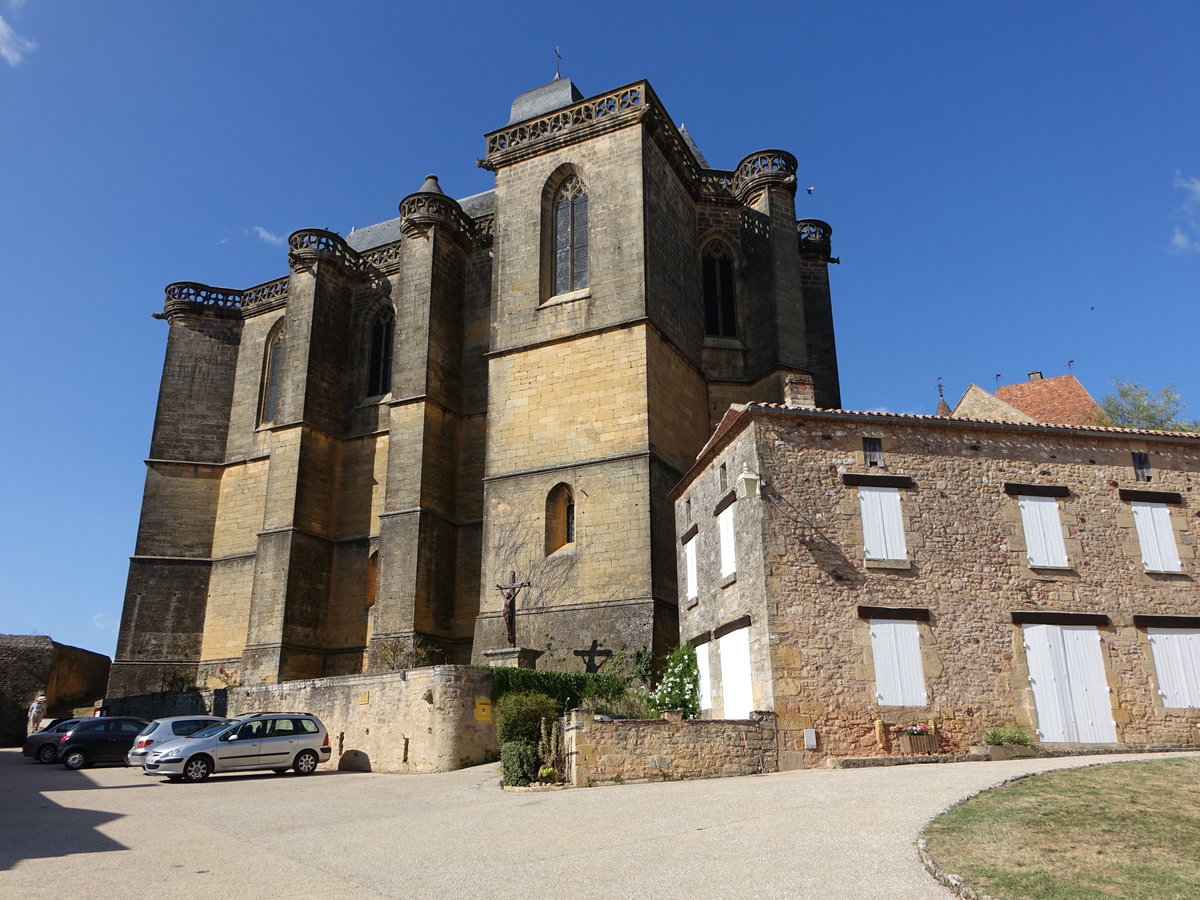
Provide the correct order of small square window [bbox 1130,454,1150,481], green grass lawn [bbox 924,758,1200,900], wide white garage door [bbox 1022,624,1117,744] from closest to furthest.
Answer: green grass lawn [bbox 924,758,1200,900] < wide white garage door [bbox 1022,624,1117,744] < small square window [bbox 1130,454,1150,481]

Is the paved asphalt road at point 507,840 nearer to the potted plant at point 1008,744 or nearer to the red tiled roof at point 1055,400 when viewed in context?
the potted plant at point 1008,744

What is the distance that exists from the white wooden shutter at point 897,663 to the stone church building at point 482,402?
18.8 feet

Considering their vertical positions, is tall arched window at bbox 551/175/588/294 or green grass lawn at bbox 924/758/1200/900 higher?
tall arched window at bbox 551/175/588/294

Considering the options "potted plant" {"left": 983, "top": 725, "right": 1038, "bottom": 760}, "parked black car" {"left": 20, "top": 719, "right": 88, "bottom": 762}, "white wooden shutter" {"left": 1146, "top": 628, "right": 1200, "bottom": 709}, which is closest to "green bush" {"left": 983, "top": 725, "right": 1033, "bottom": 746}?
"potted plant" {"left": 983, "top": 725, "right": 1038, "bottom": 760}

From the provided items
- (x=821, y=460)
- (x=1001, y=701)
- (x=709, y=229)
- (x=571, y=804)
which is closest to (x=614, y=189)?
(x=709, y=229)

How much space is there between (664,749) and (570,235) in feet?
42.9

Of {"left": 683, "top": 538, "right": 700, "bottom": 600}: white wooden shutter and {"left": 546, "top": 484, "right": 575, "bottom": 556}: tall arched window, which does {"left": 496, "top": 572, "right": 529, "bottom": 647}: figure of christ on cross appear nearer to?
{"left": 546, "top": 484, "right": 575, "bottom": 556}: tall arched window

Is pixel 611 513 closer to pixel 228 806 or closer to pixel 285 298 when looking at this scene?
pixel 228 806

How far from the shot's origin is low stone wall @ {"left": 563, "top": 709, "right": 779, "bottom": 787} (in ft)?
32.9

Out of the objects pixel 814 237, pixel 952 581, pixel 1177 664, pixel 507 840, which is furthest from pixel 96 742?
pixel 814 237

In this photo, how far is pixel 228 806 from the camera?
9.83 metres

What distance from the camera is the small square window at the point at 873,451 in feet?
39.2

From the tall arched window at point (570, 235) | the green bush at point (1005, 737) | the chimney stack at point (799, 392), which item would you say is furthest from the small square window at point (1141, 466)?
the tall arched window at point (570, 235)

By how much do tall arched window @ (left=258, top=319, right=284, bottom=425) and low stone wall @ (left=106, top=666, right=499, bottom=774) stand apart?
41.5 feet
